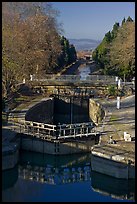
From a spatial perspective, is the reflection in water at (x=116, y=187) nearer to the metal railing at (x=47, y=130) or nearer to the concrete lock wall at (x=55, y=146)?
the concrete lock wall at (x=55, y=146)

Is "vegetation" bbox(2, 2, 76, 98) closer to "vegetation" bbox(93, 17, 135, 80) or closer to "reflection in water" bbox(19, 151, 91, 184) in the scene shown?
"vegetation" bbox(93, 17, 135, 80)

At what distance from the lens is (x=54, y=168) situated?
1689 centimetres

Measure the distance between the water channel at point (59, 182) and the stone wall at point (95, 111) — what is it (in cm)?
661

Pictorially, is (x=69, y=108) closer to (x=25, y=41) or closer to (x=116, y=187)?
(x=25, y=41)

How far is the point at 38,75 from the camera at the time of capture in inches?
1260

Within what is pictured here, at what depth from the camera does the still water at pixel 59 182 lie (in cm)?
1300

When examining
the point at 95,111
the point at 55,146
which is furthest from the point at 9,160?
the point at 95,111

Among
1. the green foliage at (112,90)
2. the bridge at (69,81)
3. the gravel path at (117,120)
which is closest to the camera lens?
the gravel path at (117,120)

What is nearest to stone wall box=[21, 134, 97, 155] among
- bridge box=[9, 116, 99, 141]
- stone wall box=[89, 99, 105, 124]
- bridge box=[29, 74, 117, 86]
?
bridge box=[9, 116, 99, 141]

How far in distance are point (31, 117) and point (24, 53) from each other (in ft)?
25.2

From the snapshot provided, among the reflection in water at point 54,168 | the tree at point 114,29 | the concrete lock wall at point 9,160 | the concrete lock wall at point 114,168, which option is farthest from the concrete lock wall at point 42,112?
the tree at point 114,29

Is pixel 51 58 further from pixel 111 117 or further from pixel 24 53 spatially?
pixel 111 117

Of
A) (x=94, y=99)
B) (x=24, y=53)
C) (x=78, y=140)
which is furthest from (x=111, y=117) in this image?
(x=24, y=53)

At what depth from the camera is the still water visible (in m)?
13.0
